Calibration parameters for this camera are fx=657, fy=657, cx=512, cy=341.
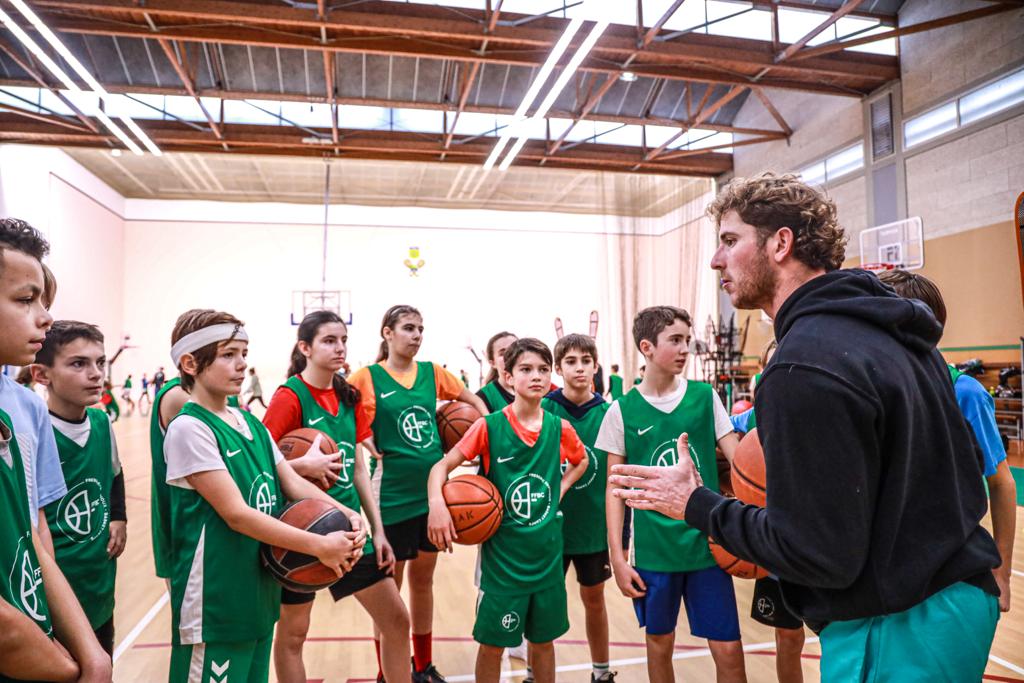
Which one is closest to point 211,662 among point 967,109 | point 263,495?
point 263,495

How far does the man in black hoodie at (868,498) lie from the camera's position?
109cm

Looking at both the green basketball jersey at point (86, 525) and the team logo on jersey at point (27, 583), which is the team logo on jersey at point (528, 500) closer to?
the green basketball jersey at point (86, 525)

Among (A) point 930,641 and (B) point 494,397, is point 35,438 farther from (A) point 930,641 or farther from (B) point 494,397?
(B) point 494,397

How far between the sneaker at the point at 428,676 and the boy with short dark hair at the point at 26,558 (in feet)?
6.89

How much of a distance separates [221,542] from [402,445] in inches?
58.9

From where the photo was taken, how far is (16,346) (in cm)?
129

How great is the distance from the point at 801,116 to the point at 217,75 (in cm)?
1074

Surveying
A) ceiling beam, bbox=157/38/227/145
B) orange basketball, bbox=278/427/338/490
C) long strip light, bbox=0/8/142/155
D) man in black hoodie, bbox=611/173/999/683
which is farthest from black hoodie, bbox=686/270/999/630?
ceiling beam, bbox=157/38/227/145

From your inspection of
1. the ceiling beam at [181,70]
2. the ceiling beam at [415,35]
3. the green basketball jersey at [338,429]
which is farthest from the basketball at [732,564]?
the ceiling beam at [181,70]

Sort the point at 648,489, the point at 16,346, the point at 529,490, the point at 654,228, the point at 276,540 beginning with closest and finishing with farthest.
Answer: the point at 16,346 < the point at 648,489 < the point at 276,540 < the point at 529,490 < the point at 654,228

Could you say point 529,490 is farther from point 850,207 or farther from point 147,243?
point 147,243

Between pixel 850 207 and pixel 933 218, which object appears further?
pixel 850 207

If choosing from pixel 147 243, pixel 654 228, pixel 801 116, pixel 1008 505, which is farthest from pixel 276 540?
pixel 147 243

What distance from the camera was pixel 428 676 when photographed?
3.16m
